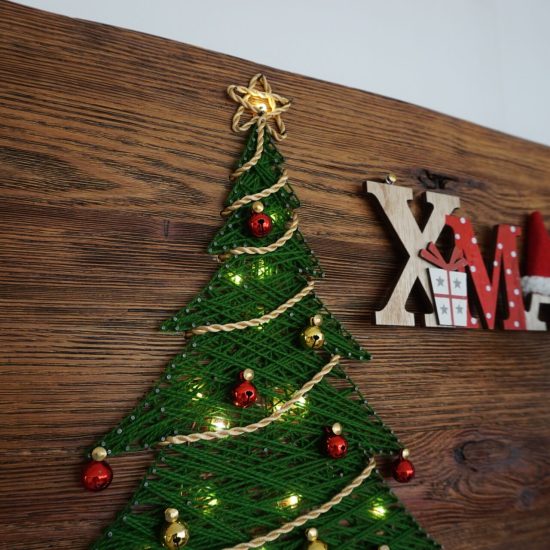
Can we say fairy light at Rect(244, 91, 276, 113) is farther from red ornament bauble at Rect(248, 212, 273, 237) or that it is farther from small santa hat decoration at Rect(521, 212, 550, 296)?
small santa hat decoration at Rect(521, 212, 550, 296)

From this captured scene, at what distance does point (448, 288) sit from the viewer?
3.48 ft

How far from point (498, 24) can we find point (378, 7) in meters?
0.41

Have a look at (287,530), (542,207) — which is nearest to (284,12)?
(542,207)

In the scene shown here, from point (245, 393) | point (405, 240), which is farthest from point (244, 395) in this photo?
point (405, 240)

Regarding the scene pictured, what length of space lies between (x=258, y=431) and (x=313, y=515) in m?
0.15

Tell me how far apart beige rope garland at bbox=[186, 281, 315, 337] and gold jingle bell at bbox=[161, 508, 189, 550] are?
255 mm

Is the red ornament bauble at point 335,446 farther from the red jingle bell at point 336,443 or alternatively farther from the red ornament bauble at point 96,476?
the red ornament bauble at point 96,476

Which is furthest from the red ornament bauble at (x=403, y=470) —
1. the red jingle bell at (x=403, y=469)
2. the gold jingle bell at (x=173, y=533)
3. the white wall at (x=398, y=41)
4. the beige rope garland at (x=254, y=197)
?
the white wall at (x=398, y=41)

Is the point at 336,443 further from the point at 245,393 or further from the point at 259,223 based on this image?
the point at 259,223

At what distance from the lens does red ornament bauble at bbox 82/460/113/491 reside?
71 centimetres

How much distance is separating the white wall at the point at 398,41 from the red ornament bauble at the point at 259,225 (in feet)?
1.21

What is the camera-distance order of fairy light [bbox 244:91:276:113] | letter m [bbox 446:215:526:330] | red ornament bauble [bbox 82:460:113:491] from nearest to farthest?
red ornament bauble [bbox 82:460:113:491] < fairy light [bbox 244:91:276:113] < letter m [bbox 446:215:526:330]

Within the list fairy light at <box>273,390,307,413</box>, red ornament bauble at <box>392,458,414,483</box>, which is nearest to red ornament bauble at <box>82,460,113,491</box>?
fairy light at <box>273,390,307,413</box>

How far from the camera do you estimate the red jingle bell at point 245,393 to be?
0.79 meters
